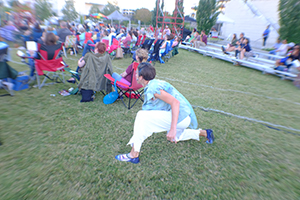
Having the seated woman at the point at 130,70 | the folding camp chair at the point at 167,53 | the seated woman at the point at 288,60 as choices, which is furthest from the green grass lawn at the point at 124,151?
the folding camp chair at the point at 167,53

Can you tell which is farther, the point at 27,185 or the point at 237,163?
the point at 237,163

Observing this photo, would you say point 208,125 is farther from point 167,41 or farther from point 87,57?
point 167,41

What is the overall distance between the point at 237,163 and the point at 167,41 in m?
7.41

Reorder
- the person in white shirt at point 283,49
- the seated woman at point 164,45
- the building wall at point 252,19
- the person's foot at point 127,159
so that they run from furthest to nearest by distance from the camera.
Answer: the building wall at point 252,19 < the person in white shirt at point 283,49 < the seated woman at point 164,45 < the person's foot at point 127,159

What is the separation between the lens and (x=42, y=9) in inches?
104

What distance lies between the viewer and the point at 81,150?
2.32 metres

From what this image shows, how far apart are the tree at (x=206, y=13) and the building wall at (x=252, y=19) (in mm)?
4480

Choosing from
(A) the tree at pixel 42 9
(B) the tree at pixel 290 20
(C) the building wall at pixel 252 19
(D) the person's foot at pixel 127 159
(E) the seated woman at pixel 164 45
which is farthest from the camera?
(C) the building wall at pixel 252 19

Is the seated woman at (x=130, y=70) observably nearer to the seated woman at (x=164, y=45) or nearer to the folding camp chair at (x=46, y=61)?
the folding camp chair at (x=46, y=61)

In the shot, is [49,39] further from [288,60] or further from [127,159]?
[288,60]

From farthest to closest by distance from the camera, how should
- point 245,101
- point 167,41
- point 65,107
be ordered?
point 167,41 → point 245,101 → point 65,107

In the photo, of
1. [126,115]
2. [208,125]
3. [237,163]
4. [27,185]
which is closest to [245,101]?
[208,125]

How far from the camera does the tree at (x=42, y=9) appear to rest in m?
2.59

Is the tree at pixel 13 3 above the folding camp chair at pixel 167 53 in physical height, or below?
above
